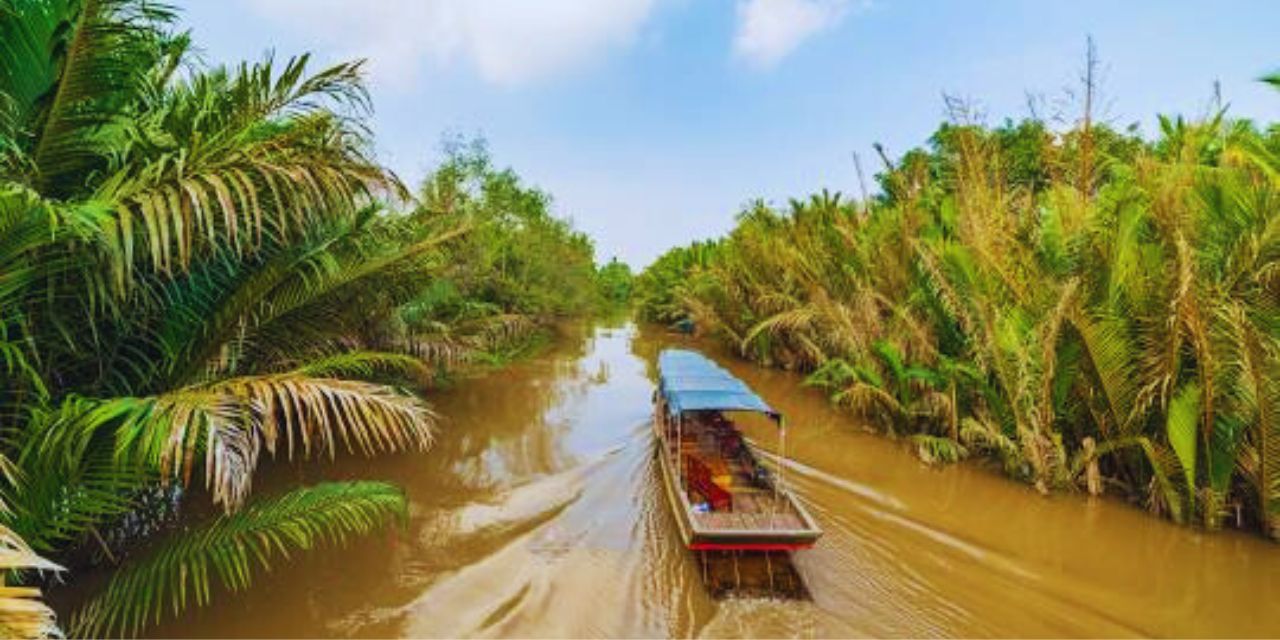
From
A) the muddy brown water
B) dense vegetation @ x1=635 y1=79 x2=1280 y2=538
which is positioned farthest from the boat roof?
dense vegetation @ x1=635 y1=79 x2=1280 y2=538

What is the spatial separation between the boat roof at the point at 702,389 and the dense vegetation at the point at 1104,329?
121 inches

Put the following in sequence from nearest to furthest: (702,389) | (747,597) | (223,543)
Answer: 1. (223,543)
2. (747,597)
3. (702,389)

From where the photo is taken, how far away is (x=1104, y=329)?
311 inches

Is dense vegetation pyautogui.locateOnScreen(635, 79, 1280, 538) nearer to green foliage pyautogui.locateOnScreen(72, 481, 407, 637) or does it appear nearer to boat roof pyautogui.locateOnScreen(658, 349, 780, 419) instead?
boat roof pyautogui.locateOnScreen(658, 349, 780, 419)

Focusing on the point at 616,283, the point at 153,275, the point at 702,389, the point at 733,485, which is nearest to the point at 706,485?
the point at 733,485

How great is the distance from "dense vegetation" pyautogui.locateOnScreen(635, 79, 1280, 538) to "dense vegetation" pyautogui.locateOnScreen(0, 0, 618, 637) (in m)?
7.55

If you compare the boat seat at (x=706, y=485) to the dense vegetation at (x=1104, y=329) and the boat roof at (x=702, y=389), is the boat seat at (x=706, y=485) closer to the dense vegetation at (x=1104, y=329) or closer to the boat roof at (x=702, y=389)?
the boat roof at (x=702, y=389)

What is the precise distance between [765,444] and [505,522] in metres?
5.40

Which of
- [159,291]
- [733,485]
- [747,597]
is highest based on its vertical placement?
[159,291]

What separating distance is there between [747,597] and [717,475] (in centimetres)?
232

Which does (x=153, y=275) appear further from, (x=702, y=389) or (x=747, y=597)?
(x=702, y=389)

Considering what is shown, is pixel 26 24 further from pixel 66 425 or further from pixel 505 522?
pixel 505 522

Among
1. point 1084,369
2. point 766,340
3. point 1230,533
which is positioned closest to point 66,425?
point 1084,369

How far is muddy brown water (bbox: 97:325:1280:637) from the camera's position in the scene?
562 cm
